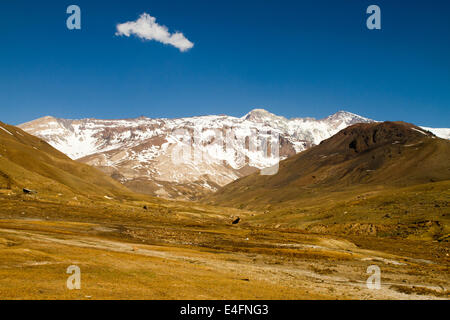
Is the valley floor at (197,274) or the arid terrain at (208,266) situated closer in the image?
the valley floor at (197,274)

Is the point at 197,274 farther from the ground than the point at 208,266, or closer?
farther from the ground

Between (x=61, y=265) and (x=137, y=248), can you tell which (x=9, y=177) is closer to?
(x=137, y=248)

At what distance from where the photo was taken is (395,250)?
78.2 metres

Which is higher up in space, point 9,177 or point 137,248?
point 9,177

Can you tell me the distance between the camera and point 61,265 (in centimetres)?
3297

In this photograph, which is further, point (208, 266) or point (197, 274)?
point (208, 266)

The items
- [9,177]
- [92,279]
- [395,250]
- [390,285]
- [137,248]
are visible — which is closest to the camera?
[92,279]

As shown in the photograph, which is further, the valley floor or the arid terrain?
the arid terrain
